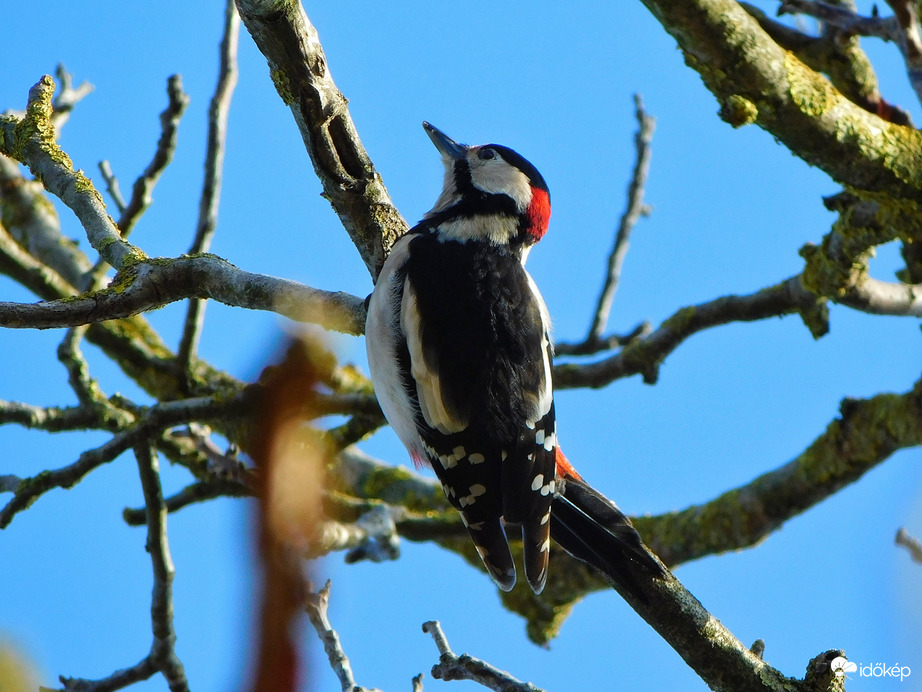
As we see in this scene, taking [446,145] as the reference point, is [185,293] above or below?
below

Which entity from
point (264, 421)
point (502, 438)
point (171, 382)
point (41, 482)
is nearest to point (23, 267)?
point (171, 382)

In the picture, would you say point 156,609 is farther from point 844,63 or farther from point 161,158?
point 844,63

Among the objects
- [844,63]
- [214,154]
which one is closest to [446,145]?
[214,154]

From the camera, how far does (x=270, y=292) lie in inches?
A: 112

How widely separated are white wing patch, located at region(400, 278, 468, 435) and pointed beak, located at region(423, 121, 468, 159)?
1306 millimetres

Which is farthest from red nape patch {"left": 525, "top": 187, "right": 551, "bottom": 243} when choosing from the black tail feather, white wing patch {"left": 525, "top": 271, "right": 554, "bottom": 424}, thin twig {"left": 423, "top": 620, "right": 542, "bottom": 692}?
thin twig {"left": 423, "top": 620, "right": 542, "bottom": 692}

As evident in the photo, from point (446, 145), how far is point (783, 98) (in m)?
1.63

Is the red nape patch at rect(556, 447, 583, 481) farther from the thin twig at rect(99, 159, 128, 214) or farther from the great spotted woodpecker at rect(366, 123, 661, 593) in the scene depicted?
the thin twig at rect(99, 159, 128, 214)

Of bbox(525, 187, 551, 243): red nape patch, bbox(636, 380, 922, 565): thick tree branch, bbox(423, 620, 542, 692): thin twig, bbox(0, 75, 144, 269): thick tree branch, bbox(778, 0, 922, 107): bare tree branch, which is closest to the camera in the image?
bbox(423, 620, 542, 692): thin twig

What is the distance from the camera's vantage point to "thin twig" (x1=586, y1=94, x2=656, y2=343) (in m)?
4.93

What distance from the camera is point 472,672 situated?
2322 millimetres

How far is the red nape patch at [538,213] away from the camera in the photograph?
12.4 ft

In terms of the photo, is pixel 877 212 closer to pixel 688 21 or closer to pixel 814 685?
pixel 688 21

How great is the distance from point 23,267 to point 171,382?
3.33 ft
